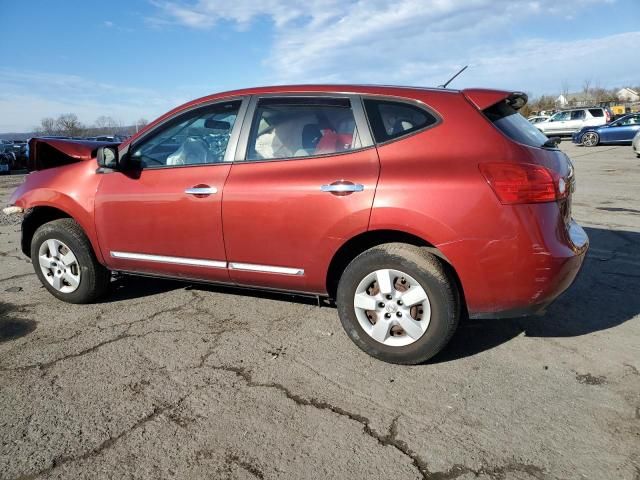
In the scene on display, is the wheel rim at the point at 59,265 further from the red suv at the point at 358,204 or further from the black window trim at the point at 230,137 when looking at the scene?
the black window trim at the point at 230,137

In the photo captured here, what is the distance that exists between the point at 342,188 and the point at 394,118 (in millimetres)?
575

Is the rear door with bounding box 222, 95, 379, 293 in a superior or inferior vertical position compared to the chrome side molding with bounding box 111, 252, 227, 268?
superior

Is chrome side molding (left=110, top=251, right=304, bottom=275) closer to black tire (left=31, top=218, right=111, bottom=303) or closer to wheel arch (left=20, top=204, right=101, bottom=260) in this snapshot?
black tire (left=31, top=218, right=111, bottom=303)

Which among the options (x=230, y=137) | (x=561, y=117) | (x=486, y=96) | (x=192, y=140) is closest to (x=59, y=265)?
(x=192, y=140)

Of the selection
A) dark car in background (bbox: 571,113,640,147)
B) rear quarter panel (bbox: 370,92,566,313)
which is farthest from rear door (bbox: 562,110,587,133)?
rear quarter panel (bbox: 370,92,566,313)

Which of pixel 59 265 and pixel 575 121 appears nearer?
pixel 59 265

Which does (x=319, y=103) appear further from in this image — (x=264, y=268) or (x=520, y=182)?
(x=520, y=182)

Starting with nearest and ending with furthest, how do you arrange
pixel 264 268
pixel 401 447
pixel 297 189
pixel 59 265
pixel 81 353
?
pixel 401 447
pixel 297 189
pixel 81 353
pixel 264 268
pixel 59 265

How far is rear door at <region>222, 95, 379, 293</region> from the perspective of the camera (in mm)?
3070

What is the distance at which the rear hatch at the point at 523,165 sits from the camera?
2.73 metres

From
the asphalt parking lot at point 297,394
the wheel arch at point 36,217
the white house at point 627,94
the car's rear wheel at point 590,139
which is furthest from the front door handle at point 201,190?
the white house at point 627,94

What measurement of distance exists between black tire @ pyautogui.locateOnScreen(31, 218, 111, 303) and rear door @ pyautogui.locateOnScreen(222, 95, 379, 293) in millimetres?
1397

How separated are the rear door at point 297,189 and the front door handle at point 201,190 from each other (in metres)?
0.12

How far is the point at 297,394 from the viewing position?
9.18ft
